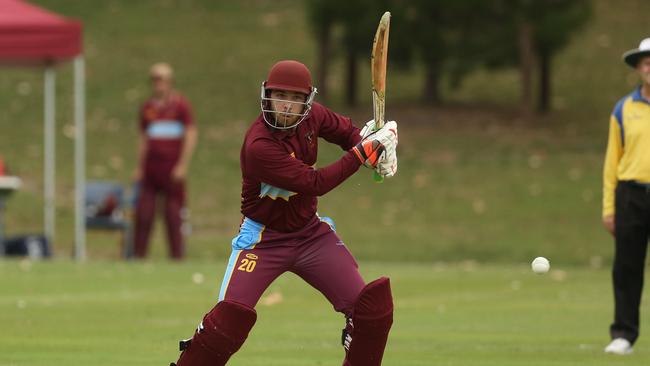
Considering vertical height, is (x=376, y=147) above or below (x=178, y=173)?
above

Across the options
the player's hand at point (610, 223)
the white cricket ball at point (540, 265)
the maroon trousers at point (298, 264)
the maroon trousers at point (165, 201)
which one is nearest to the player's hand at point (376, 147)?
the maroon trousers at point (298, 264)

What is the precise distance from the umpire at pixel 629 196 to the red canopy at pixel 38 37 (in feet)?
33.8

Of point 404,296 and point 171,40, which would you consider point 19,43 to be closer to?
point 404,296

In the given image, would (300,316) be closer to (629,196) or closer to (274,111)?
(629,196)

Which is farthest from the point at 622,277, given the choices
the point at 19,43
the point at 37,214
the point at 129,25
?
the point at 129,25

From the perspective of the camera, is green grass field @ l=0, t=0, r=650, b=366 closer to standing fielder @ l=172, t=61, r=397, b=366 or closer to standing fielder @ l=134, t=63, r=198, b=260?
standing fielder @ l=134, t=63, r=198, b=260

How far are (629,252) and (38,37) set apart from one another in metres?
10.9

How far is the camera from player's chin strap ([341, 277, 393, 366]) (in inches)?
318

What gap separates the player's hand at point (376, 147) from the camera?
8039 millimetres

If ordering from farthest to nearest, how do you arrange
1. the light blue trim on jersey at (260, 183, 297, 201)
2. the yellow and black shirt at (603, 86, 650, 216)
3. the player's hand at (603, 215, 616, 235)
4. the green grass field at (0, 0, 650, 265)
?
the green grass field at (0, 0, 650, 265), the player's hand at (603, 215, 616, 235), the yellow and black shirt at (603, 86, 650, 216), the light blue trim on jersey at (260, 183, 297, 201)

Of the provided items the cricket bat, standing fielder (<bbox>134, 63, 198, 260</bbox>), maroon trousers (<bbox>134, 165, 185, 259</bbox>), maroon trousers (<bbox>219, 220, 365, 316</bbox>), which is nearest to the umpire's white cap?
the cricket bat

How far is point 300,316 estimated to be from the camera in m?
13.5

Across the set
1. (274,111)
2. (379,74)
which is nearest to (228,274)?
(274,111)

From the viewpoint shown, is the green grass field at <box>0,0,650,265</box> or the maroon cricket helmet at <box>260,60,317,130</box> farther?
the green grass field at <box>0,0,650,265</box>
